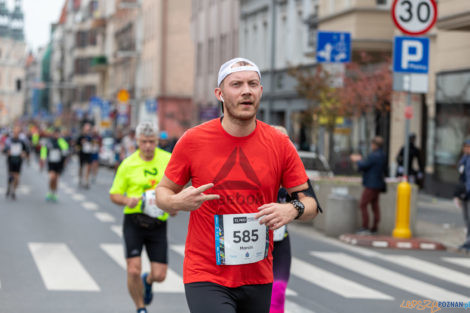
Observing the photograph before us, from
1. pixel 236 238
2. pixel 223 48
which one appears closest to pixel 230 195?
pixel 236 238

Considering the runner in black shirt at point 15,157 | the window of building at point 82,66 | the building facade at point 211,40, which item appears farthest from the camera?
the window of building at point 82,66

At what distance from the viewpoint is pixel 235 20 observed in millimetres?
48750

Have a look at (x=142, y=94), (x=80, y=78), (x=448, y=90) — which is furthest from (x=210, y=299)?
(x=80, y=78)

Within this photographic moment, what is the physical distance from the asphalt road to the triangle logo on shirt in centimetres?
440

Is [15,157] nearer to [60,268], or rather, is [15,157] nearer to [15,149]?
[15,149]

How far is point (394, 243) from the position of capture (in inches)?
610

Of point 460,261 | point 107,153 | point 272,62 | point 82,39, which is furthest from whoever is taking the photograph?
point 82,39

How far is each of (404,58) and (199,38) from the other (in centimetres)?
4235

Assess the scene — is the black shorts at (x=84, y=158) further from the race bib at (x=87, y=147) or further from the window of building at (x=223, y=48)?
the window of building at (x=223, y=48)

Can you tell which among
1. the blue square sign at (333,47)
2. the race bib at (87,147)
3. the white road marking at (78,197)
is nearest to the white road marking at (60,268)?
the blue square sign at (333,47)

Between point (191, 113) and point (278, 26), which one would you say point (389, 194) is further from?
point (191, 113)

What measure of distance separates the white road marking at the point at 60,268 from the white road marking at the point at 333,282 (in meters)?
2.55

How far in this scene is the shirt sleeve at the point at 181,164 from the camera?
5.00m

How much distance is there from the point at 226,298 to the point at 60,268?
7307 mm
